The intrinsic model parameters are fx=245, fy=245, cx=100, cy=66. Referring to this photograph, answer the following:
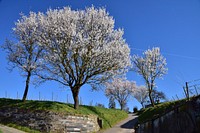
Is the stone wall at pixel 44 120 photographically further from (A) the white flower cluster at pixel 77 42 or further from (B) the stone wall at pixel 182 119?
(B) the stone wall at pixel 182 119

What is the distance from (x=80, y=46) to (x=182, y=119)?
1697cm

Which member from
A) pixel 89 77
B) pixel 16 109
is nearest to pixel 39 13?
pixel 89 77

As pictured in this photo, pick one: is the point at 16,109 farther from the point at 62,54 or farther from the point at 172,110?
the point at 172,110

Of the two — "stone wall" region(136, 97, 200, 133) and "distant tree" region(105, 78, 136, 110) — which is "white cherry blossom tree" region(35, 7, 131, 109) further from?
"distant tree" region(105, 78, 136, 110)

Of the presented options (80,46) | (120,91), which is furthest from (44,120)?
(120,91)

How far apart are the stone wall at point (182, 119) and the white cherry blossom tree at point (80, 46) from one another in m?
14.7

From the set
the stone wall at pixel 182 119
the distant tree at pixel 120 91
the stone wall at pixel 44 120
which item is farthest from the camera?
the distant tree at pixel 120 91

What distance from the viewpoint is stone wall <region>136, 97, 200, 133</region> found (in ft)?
34.5

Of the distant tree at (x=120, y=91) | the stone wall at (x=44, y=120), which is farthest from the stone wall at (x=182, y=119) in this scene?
the distant tree at (x=120, y=91)

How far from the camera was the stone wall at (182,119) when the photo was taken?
34.5ft

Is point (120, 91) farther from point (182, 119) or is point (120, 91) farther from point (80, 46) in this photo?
point (182, 119)

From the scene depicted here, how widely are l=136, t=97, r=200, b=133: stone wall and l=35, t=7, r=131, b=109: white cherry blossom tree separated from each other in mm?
14667

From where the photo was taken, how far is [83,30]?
2720cm

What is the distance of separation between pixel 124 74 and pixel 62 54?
7700 mm
